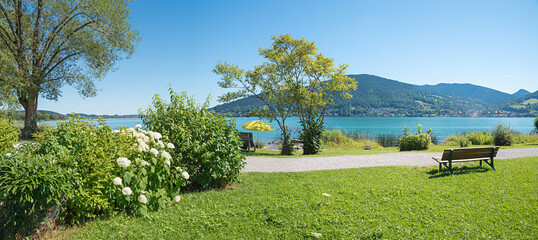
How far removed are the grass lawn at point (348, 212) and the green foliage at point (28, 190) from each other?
48cm

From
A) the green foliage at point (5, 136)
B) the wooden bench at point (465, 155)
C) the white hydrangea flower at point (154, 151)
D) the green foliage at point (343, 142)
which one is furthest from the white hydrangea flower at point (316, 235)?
the green foliage at point (343, 142)

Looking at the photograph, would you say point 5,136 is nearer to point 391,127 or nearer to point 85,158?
point 85,158

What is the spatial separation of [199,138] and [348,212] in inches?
138

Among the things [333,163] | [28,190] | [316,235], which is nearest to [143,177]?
[28,190]

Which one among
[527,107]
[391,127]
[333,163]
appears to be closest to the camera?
[333,163]

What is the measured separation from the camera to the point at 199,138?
6.13m

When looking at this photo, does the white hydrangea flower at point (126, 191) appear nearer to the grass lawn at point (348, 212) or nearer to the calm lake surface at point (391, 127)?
the grass lawn at point (348, 212)

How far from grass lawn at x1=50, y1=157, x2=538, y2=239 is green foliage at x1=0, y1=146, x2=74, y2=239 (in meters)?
0.48

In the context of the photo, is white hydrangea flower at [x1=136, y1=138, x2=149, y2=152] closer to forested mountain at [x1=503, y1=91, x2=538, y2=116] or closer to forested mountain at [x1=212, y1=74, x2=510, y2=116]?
forested mountain at [x1=212, y1=74, x2=510, y2=116]

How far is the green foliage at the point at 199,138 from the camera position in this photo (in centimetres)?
595

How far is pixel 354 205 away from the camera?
5117 mm

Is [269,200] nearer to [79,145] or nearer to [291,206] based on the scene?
[291,206]

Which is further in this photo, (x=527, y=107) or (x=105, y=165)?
(x=527, y=107)

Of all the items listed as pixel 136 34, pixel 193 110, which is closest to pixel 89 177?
pixel 193 110
